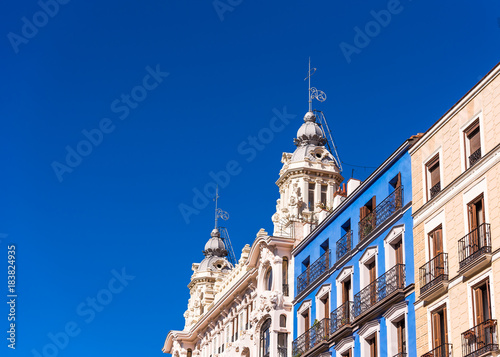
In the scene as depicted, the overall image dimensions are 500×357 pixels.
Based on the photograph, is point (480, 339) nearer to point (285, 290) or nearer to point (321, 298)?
point (321, 298)

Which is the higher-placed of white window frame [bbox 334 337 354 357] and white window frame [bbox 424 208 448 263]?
white window frame [bbox 424 208 448 263]

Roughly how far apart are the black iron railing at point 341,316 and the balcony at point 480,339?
11684 mm

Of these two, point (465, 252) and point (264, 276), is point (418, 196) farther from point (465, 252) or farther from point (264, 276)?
point (264, 276)

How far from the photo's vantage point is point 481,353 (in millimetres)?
32938

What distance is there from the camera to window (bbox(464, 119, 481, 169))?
37.0 m

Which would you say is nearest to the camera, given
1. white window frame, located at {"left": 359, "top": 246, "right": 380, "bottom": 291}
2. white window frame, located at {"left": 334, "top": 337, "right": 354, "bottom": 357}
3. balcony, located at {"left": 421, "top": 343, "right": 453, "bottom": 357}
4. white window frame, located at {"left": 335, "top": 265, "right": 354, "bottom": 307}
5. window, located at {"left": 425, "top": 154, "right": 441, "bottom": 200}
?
balcony, located at {"left": 421, "top": 343, "right": 453, "bottom": 357}

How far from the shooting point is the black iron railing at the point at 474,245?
34.4 meters

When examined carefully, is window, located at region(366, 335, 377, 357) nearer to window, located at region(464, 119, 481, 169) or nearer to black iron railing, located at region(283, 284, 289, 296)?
window, located at region(464, 119, 481, 169)

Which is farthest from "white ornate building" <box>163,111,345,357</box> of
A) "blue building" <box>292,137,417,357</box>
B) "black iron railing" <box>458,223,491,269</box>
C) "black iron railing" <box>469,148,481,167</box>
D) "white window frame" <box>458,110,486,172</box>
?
"black iron railing" <box>458,223,491,269</box>

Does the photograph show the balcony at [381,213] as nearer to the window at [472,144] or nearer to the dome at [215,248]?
the window at [472,144]

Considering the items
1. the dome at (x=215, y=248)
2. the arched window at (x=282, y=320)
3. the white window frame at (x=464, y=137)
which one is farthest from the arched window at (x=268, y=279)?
the dome at (x=215, y=248)

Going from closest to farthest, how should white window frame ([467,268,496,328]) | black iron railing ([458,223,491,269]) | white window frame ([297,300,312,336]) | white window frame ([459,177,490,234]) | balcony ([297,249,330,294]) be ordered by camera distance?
white window frame ([467,268,496,328])
black iron railing ([458,223,491,269])
white window frame ([459,177,490,234])
balcony ([297,249,330,294])
white window frame ([297,300,312,336])

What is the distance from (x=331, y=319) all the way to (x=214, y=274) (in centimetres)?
4345

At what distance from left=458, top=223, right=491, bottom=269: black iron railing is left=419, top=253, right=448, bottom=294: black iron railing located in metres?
1.11
